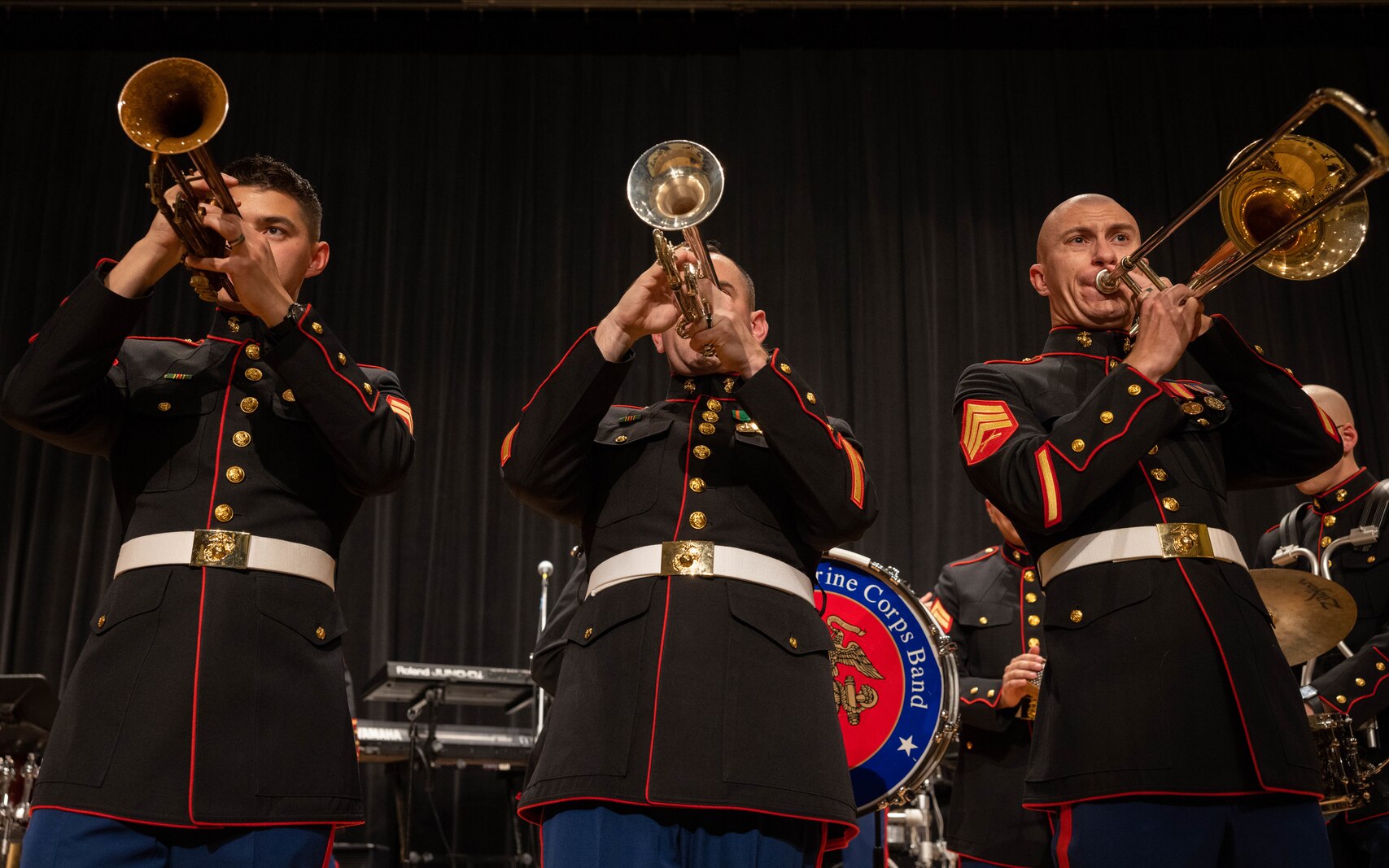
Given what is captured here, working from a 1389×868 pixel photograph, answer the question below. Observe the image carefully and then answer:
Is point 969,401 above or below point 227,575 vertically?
above

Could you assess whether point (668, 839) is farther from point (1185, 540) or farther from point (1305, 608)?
point (1305, 608)

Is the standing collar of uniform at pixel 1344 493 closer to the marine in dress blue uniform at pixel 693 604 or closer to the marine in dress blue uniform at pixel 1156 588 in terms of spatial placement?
the marine in dress blue uniform at pixel 1156 588

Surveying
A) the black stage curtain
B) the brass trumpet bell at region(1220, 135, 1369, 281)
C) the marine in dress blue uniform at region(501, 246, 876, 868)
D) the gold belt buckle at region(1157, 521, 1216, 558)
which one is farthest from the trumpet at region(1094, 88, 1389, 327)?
the black stage curtain

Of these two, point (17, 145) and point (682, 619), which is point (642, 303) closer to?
point (682, 619)

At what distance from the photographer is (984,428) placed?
7.68ft

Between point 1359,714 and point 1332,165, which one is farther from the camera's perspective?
point 1359,714

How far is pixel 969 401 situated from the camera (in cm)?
242

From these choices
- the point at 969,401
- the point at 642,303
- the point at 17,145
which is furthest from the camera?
the point at 17,145

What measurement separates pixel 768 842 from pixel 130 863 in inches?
36.4

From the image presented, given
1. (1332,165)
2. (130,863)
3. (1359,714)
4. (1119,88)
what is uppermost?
(1119,88)

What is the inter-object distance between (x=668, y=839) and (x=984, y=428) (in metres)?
0.96

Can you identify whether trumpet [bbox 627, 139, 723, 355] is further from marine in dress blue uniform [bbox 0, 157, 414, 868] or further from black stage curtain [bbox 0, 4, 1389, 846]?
black stage curtain [bbox 0, 4, 1389, 846]

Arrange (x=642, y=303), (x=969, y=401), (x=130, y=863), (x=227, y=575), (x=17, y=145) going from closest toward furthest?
(x=130, y=863)
(x=227, y=575)
(x=642, y=303)
(x=969, y=401)
(x=17, y=145)

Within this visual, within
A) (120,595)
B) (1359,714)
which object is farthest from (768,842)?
(1359,714)
